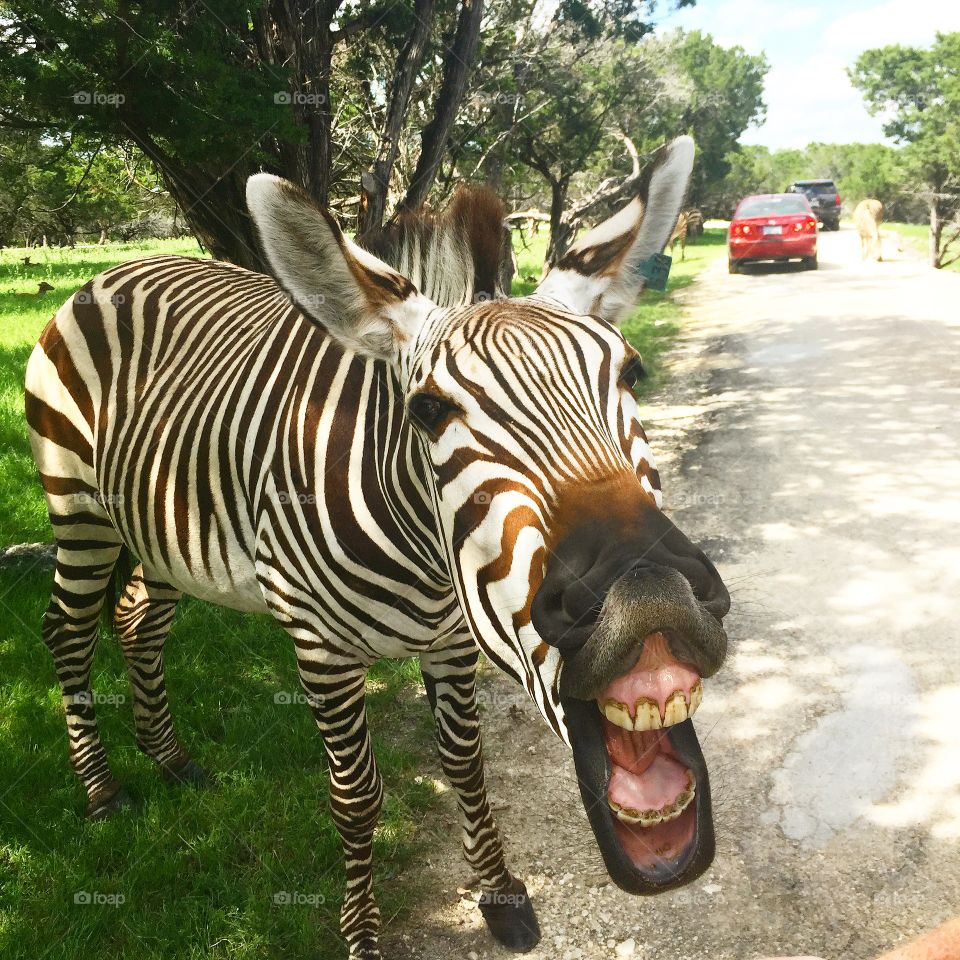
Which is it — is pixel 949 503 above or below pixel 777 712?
above

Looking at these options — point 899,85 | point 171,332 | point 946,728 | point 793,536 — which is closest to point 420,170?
point 171,332

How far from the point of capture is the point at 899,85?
31141 millimetres

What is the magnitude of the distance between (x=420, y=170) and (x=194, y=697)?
4140mm

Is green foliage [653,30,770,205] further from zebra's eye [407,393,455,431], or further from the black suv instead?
zebra's eye [407,393,455,431]

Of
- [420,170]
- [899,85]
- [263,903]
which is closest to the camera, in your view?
[263,903]

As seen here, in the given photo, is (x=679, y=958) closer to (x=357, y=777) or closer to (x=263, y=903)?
(x=357, y=777)

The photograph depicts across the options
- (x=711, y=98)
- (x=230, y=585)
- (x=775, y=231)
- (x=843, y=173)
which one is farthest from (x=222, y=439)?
(x=843, y=173)

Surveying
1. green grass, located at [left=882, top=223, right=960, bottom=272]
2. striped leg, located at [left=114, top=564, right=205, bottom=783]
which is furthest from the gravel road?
green grass, located at [left=882, top=223, right=960, bottom=272]

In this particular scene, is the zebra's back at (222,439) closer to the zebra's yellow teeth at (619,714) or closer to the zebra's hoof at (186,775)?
the zebra's yellow teeth at (619,714)

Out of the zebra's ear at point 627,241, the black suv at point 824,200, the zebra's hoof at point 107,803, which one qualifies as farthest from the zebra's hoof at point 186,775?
the black suv at point 824,200

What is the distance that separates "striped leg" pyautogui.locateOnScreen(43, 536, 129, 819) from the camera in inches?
141

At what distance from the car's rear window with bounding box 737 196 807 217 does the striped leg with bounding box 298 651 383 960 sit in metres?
20.1

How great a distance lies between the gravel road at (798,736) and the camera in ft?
9.59

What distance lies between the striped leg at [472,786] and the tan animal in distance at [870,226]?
22.7 metres
